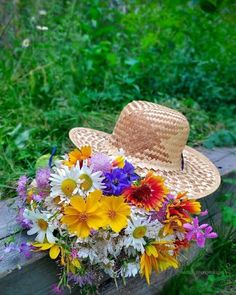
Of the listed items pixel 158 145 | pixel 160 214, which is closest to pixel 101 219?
pixel 160 214

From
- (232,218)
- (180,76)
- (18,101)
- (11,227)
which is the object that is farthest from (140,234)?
(180,76)

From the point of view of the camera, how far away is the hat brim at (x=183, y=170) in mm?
2146

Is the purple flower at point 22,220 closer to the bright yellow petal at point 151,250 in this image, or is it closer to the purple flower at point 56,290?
the purple flower at point 56,290

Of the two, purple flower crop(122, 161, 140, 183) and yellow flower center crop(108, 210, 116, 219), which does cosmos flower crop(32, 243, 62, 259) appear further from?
purple flower crop(122, 161, 140, 183)

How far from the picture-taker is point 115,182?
1.84 metres

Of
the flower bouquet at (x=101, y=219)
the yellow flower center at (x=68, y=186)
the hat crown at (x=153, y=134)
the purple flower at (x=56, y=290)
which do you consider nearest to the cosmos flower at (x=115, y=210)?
the flower bouquet at (x=101, y=219)

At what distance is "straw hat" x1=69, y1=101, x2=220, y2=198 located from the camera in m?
2.18

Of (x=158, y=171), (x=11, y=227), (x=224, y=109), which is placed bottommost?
(x=224, y=109)

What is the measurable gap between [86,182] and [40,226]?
0.73 ft

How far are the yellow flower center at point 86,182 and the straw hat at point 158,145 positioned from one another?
412 millimetres

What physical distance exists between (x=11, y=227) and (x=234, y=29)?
10.7 feet

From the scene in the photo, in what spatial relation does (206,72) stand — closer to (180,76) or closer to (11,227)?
(180,76)

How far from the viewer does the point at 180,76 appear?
4.30 m

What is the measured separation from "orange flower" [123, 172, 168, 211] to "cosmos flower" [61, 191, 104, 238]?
0.53 ft
